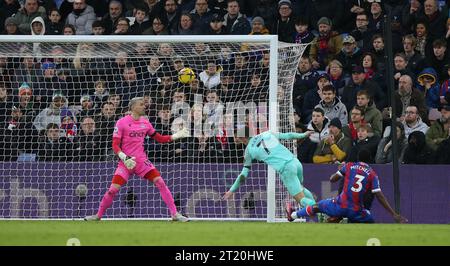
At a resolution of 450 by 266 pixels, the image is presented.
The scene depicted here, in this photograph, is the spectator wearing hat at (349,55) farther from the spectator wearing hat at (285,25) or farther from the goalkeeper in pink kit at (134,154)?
the goalkeeper in pink kit at (134,154)

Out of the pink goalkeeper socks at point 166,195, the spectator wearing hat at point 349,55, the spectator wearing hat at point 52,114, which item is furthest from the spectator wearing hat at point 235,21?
the pink goalkeeper socks at point 166,195

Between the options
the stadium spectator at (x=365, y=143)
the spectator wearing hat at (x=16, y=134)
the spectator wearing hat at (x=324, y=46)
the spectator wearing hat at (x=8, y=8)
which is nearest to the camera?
the stadium spectator at (x=365, y=143)

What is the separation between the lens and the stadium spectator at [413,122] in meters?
20.0

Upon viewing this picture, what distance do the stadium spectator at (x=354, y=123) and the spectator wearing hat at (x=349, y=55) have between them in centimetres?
166

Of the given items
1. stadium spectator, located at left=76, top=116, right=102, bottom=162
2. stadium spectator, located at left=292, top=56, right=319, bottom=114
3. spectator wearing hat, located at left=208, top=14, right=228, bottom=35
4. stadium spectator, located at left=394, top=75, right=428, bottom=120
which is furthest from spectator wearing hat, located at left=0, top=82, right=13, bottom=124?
stadium spectator, located at left=394, top=75, right=428, bottom=120

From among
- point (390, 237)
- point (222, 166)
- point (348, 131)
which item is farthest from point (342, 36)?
point (390, 237)

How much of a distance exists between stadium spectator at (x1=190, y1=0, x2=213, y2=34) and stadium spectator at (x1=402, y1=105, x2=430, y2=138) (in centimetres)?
465

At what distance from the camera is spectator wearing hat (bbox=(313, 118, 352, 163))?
65.0 feet

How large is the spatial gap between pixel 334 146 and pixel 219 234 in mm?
5314

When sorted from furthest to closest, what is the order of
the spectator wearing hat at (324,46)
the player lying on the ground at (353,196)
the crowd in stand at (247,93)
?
the spectator wearing hat at (324,46) < the crowd in stand at (247,93) < the player lying on the ground at (353,196)

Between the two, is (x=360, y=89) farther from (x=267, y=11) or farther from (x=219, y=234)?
(x=219, y=234)

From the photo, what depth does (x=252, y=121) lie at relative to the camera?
1986 cm
